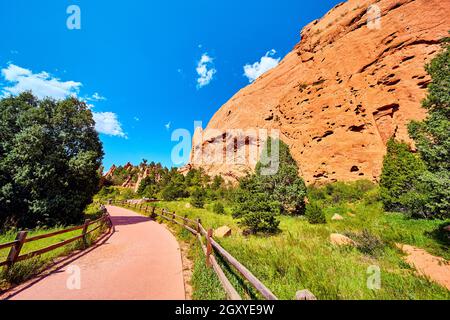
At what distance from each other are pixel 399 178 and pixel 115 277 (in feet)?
68.2

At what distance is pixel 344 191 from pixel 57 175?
1100 inches

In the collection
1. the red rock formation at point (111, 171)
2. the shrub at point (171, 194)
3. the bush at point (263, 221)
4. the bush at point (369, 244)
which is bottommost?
the bush at point (369, 244)

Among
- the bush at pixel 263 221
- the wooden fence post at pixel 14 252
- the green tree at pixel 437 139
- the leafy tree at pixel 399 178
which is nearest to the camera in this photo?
the wooden fence post at pixel 14 252

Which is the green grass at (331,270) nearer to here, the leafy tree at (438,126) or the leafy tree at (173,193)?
the leafy tree at (438,126)

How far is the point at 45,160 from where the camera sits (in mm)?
13070

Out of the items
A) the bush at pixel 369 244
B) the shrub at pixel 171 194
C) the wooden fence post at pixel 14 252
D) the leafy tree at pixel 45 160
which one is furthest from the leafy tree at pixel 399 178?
the shrub at pixel 171 194

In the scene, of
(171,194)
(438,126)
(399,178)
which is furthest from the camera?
(171,194)

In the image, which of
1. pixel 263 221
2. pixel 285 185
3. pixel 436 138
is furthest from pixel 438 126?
pixel 285 185

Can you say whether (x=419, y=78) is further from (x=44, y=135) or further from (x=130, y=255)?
(x=44, y=135)

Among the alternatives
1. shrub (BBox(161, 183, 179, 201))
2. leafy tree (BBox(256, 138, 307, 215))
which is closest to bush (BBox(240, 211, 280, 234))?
leafy tree (BBox(256, 138, 307, 215))

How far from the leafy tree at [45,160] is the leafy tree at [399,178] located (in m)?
23.5

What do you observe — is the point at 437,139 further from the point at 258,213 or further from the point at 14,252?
the point at 14,252

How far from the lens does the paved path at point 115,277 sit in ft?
14.1
